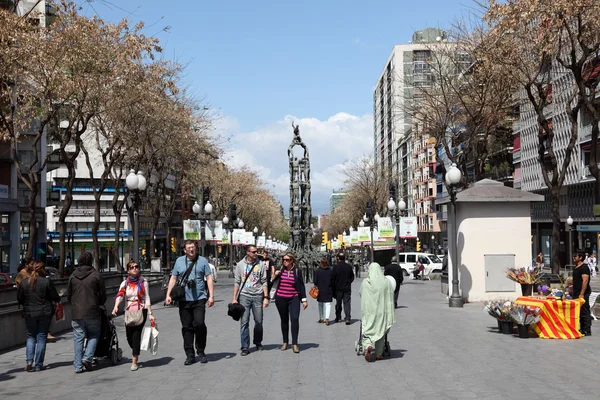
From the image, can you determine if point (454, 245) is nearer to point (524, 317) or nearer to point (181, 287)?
point (524, 317)

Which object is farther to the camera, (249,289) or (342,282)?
(342,282)

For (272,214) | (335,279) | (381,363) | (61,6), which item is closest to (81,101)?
(61,6)

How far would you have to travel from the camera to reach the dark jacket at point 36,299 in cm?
1157

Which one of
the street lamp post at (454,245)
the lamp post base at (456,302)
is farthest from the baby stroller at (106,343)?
the lamp post base at (456,302)

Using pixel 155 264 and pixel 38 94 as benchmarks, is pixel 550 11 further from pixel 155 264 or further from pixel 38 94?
pixel 155 264

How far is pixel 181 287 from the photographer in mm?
11586

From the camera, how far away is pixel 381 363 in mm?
11625

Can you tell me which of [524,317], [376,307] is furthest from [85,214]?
[376,307]

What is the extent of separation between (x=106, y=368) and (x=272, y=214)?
107 metres

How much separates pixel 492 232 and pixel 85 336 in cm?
1419

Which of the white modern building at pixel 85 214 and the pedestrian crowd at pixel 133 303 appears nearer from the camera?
the pedestrian crowd at pixel 133 303

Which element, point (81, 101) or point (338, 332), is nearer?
point (338, 332)

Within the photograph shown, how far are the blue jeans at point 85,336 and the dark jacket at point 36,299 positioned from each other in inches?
25.4

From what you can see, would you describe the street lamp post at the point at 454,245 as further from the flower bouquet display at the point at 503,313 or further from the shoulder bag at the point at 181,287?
the shoulder bag at the point at 181,287
